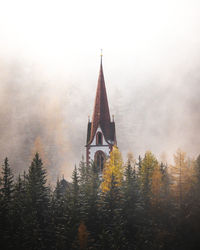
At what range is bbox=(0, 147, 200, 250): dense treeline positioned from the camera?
38.6 m

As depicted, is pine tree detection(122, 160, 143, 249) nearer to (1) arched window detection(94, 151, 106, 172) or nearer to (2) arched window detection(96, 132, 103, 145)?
(1) arched window detection(94, 151, 106, 172)

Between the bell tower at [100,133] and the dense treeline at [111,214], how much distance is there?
15567 mm

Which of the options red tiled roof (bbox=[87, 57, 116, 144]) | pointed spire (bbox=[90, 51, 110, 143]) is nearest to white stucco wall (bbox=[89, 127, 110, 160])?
red tiled roof (bbox=[87, 57, 116, 144])

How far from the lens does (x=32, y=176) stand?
42719mm

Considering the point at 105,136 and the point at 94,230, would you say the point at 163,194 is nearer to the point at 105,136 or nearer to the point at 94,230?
the point at 94,230

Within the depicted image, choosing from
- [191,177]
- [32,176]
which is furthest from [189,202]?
[32,176]

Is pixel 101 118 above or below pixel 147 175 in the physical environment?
above

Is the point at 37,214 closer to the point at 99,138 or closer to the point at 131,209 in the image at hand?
the point at 131,209

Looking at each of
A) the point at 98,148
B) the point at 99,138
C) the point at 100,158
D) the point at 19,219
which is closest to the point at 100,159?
the point at 100,158

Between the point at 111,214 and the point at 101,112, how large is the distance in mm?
26322

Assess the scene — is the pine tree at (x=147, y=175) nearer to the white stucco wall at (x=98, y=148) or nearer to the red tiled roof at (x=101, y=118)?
the white stucco wall at (x=98, y=148)

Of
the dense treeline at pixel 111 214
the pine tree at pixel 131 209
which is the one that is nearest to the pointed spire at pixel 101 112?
the dense treeline at pixel 111 214

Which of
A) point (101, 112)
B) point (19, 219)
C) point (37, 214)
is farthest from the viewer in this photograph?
point (101, 112)

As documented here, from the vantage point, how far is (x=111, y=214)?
40.8 meters
